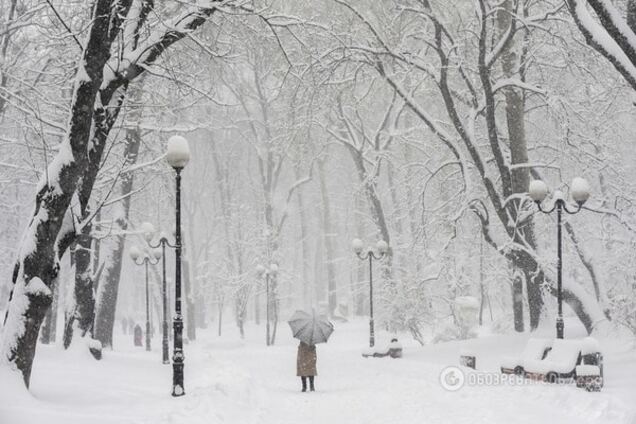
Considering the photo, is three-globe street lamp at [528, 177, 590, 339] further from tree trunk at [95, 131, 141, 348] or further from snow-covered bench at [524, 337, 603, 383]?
tree trunk at [95, 131, 141, 348]

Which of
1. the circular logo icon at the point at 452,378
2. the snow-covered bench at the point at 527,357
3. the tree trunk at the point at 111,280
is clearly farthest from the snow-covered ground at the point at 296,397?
the tree trunk at the point at 111,280

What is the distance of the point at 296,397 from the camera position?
509 inches

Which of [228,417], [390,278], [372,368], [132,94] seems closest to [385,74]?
[132,94]

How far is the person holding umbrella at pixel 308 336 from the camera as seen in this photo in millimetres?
13609


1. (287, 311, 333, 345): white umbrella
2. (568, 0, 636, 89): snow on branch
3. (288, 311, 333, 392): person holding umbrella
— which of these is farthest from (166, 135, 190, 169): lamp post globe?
(568, 0, 636, 89): snow on branch

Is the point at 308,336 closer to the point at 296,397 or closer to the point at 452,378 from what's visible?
the point at 296,397

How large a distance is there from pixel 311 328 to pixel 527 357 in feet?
14.8

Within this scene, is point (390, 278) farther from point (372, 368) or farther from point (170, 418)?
point (170, 418)

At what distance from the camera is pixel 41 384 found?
30.4 feet

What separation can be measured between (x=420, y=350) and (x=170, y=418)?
541 inches

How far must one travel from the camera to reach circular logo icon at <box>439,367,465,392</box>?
40.0 feet

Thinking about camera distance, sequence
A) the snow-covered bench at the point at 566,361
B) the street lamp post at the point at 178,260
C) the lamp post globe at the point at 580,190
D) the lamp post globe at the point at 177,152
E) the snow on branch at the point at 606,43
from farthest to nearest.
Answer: the lamp post globe at the point at 580,190 → the snow-covered bench at the point at 566,361 → the lamp post globe at the point at 177,152 → the street lamp post at the point at 178,260 → the snow on branch at the point at 606,43

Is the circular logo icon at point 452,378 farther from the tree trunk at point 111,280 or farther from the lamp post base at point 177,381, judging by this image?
the tree trunk at point 111,280

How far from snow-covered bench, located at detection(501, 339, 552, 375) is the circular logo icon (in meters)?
0.95
